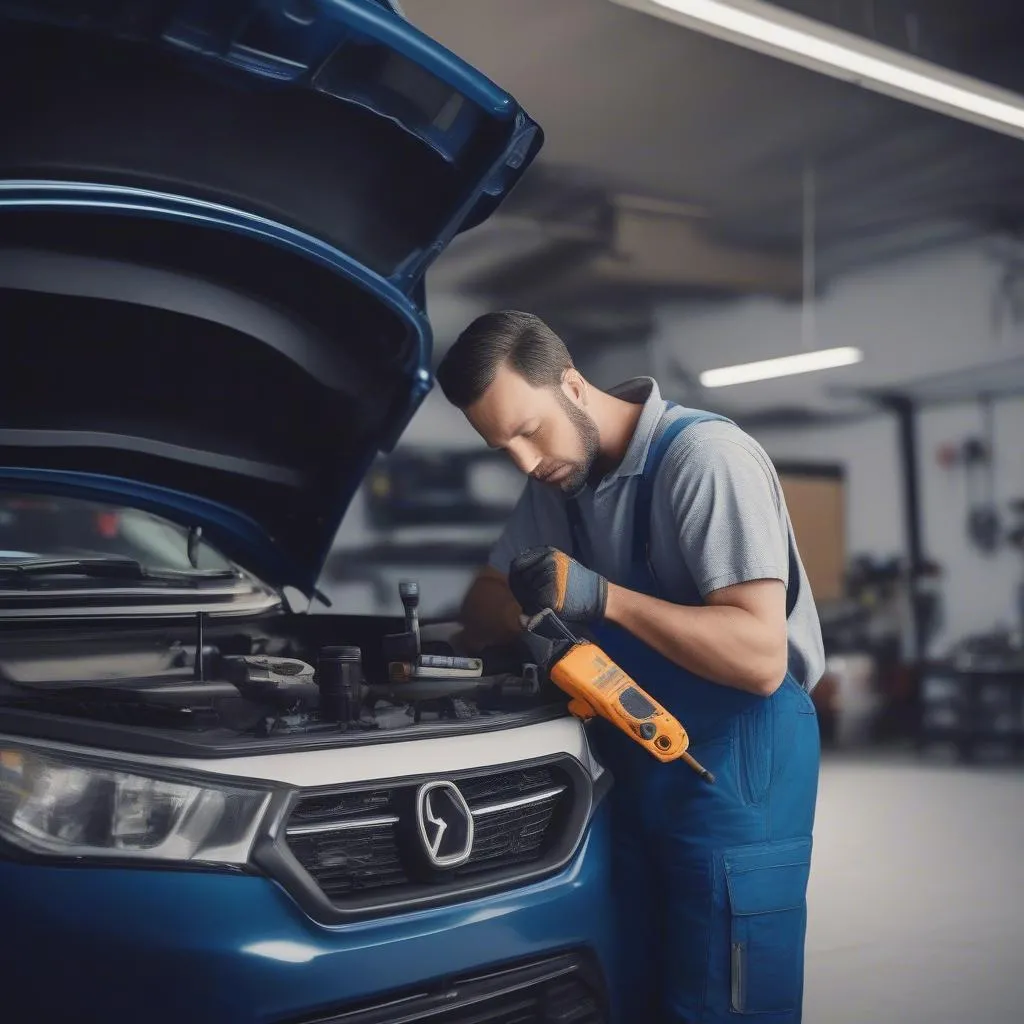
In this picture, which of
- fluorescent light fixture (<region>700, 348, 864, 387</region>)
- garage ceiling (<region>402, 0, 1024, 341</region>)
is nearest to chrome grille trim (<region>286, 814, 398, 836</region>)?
garage ceiling (<region>402, 0, 1024, 341</region>)

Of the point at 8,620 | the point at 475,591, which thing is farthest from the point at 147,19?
the point at 475,591

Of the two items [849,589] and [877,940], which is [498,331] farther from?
[849,589]

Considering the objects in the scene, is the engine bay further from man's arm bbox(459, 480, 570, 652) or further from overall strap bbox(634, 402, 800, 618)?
overall strap bbox(634, 402, 800, 618)

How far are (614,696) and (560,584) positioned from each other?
0.19m

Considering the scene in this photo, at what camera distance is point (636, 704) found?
4.84 feet

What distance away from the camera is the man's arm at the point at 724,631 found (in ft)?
4.96

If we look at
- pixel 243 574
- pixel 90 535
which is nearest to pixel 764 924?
pixel 243 574

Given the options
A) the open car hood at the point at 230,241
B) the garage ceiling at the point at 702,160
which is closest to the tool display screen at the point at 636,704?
the open car hood at the point at 230,241

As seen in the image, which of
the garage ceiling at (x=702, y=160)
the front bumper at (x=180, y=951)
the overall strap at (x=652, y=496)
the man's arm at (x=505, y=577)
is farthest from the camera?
the garage ceiling at (x=702, y=160)

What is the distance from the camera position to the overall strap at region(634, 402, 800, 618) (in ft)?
5.56

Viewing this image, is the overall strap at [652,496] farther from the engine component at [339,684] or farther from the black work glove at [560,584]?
the engine component at [339,684]

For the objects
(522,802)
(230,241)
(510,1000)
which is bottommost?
(510,1000)

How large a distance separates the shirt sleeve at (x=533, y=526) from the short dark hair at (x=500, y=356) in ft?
0.82

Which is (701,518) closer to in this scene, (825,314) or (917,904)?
(917,904)
